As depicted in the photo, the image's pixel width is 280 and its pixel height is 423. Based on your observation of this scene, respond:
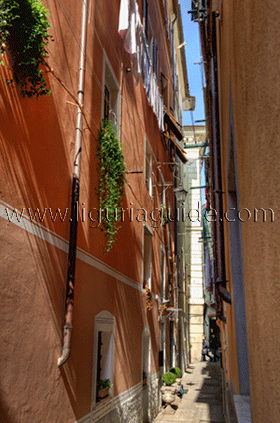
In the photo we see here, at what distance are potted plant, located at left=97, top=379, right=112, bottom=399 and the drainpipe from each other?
6.89 ft

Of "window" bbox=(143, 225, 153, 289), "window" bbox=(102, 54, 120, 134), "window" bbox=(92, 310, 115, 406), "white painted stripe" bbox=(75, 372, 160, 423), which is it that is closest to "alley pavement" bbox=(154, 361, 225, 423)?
"white painted stripe" bbox=(75, 372, 160, 423)

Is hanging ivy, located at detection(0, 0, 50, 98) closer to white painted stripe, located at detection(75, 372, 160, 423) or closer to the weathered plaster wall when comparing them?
the weathered plaster wall

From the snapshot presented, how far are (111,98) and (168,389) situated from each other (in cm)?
972

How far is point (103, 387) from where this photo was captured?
7309mm

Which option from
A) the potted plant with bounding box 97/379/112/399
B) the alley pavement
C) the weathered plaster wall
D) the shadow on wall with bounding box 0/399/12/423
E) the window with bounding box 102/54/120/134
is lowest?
the alley pavement

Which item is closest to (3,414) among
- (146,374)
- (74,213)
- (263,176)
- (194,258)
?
(74,213)

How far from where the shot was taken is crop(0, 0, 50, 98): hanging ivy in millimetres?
4094

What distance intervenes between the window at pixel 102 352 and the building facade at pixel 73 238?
0.06 feet

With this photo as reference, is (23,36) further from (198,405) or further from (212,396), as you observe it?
(212,396)

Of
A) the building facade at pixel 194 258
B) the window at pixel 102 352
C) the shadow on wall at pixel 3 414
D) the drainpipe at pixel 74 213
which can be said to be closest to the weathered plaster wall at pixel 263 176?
the shadow on wall at pixel 3 414

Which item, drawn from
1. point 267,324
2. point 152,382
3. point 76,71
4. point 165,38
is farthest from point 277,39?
point 165,38

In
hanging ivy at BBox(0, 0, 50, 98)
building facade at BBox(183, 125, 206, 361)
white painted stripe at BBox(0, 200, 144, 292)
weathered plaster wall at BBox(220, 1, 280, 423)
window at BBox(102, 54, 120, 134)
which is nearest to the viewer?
weathered plaster wall at BBox(220, 1, 280, 423)

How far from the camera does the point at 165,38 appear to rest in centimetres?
1981

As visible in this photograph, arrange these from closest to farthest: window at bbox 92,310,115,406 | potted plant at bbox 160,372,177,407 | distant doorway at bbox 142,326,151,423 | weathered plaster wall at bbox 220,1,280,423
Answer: weathered plaster wall at bbox 220,1,280,423 < window at bbox 92,310,115,406 < distant doorway at bbox 142,326,151,423 < potted plant at bbox 160,372,177,407
